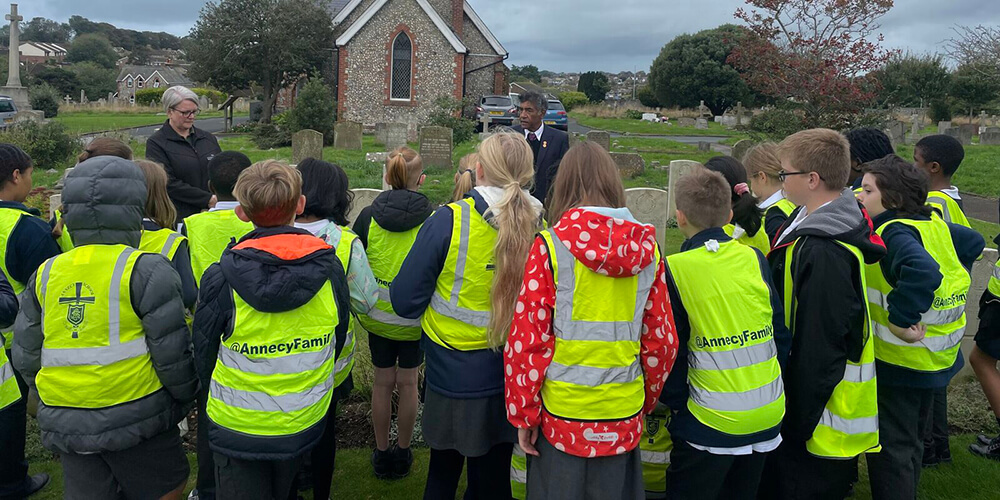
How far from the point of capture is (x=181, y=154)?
5.19m

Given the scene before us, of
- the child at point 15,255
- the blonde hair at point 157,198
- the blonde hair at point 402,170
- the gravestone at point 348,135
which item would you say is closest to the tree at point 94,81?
the gravestone at point 348,135

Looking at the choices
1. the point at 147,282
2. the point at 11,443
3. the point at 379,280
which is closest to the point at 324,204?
the point at 379,280

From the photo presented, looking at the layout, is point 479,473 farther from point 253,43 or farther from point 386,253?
point 253,43

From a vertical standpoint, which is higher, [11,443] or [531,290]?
[531,290]

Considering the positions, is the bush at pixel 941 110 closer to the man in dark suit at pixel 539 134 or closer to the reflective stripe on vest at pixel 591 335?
the man in dark suit at pixel 539 134

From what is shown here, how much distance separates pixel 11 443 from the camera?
347cm

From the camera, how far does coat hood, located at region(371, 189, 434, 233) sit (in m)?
3.83

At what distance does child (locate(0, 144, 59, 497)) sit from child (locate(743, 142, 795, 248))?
3.95 metres

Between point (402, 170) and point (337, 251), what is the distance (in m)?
0.83

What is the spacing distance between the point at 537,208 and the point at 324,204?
1107mm

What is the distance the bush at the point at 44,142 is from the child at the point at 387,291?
15873 mm

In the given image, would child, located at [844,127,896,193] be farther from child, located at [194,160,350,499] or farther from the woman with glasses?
the woman with glasses

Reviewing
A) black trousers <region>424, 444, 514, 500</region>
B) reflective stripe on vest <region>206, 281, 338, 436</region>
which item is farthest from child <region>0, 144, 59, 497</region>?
black trousers <region>424, 444, 514, 500</region>

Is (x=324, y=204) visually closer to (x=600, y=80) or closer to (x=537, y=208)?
(x=537, y=208)
